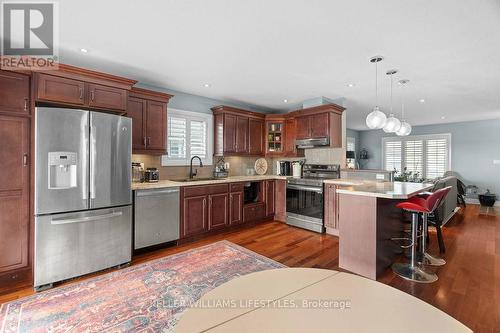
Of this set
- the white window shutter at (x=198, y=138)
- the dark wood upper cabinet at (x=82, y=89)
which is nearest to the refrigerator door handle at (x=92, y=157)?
the dark wood upper cabinet at (x=82, y=89)

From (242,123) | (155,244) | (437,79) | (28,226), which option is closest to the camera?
(28,226)

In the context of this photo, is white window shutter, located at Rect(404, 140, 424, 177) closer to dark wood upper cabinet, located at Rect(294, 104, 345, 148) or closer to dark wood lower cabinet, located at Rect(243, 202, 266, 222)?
dark wood upper cabinet, located at Rect(294, 104, 345, 148)

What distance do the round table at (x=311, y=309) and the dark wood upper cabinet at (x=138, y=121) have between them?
3.15 metres

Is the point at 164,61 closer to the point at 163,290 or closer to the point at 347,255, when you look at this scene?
the point at 163,290

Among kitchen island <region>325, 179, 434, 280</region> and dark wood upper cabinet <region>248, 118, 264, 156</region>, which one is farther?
dark wood upper cabinet <region>248, 118, 264, 156</region>

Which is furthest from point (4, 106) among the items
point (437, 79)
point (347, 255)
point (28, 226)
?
point (437, 79)

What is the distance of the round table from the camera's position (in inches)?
27.4

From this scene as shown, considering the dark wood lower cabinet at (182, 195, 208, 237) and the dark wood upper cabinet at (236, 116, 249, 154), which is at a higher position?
the dark wood upper cabinet at (236, 116, 249, 154)

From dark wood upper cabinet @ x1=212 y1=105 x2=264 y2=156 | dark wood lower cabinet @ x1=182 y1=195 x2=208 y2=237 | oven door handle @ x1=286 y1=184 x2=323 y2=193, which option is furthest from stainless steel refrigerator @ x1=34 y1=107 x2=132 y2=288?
oven door handle @ x1=286 y1=184 x2=323 y2=193

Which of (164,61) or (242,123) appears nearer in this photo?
(164,61)

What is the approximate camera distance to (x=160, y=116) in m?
3.80

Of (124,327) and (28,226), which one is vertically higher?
(28,226)

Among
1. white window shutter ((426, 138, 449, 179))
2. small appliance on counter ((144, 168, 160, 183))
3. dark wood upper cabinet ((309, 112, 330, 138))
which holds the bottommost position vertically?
small appliance on counter ((144, 168, 160, 183))

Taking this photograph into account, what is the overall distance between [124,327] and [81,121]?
2.08 metres
